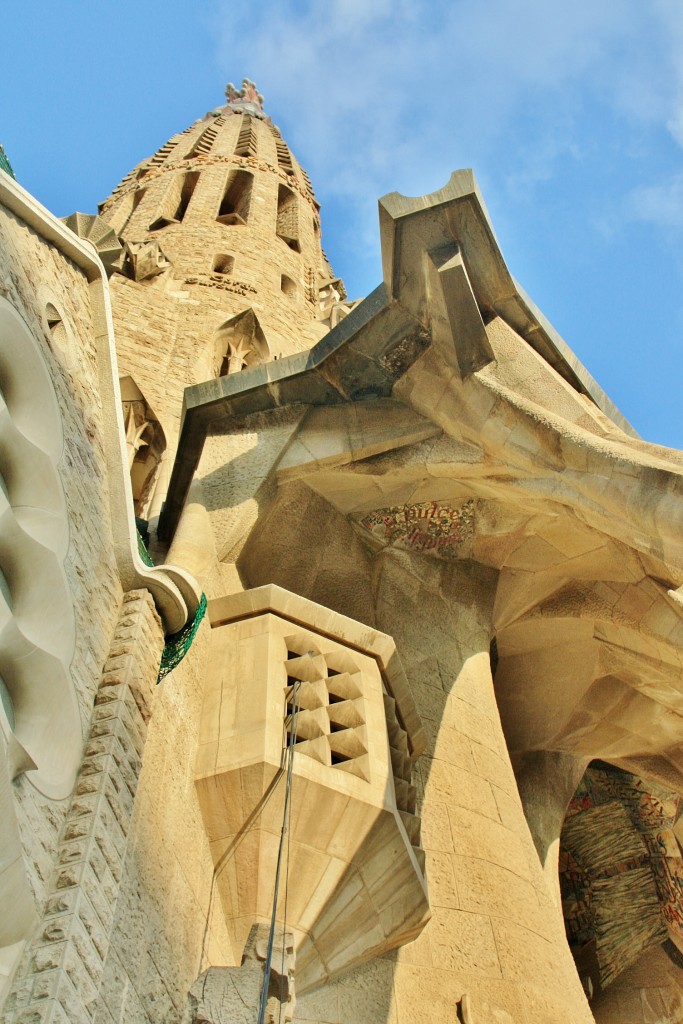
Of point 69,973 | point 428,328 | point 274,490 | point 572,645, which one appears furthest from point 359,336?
point 69,973

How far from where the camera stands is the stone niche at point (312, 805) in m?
4.78

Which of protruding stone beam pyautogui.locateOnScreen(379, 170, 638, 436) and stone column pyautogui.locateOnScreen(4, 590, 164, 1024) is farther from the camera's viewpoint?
protruding stone beam pyautogui.locateOnScreen(379, 170, 638, 436)

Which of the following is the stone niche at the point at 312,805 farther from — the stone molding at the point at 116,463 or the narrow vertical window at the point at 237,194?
the narrow vertical window at the point at 237,194

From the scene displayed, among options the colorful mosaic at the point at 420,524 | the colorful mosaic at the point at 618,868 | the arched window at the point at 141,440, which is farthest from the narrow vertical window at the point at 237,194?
the colorful mosaic at the point at 618,868

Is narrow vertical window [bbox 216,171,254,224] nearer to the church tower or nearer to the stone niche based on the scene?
the church tower

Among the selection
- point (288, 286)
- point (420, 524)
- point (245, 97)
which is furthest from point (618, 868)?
point (245, 97)

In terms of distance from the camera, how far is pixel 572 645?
897 centimetres

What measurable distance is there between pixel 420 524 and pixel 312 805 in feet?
11.8

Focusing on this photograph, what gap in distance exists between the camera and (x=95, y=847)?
3393 mm

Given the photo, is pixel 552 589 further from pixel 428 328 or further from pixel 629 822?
pixel 629 822

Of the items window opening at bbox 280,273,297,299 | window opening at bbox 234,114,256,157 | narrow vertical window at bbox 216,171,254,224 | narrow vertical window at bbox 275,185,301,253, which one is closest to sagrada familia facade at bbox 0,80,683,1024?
window opening at bbox 280,273,297,299

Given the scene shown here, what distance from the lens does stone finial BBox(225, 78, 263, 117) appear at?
32.9 metres

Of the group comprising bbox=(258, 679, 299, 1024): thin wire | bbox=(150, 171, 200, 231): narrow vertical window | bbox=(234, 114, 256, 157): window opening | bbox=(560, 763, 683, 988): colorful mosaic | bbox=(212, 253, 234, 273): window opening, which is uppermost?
bbox=(234, 114, 256, 157): window opening

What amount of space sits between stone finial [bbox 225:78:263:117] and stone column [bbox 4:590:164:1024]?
31002 mm
